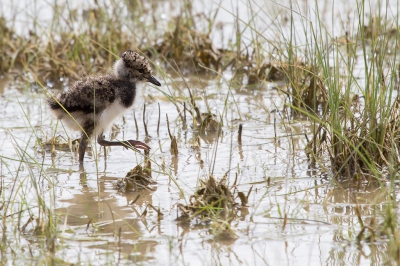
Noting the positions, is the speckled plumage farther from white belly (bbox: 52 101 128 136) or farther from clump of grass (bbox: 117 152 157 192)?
clump of grass (bbox: 117 152 157 192)

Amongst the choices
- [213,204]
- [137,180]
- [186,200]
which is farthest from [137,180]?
[213,204]

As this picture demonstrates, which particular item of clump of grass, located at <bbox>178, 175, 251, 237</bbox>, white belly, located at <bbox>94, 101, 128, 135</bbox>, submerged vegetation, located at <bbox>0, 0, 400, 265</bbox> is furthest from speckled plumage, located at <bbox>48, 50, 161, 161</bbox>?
clump of grass, located at <bbox>178, 175, 251, 237</bbox>

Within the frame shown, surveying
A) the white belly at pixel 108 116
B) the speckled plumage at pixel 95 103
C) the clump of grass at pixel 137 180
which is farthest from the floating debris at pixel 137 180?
the white belly at pixel 108 116

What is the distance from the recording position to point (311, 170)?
4.74 m

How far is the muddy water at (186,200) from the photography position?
3486mm

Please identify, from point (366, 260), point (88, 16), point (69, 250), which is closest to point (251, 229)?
point (366, 260)

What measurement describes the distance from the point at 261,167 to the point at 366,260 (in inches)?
64.2

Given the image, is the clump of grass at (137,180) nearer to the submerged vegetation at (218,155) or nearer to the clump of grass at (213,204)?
the submerged vegetation at (218,155)

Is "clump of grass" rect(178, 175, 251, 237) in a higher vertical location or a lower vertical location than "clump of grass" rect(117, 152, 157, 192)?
lower

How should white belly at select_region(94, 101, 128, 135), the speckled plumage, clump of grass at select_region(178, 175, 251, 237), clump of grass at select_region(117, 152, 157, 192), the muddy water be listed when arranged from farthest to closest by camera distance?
white belly at select_region(94, 101, 128, 135)
the speckled plumage
clump of grass at select_region(117, 152, 157, 192)
clump of grass at select_region(178, 175, 251, 237)
the muddy water

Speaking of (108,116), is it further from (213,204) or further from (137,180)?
(213,204)

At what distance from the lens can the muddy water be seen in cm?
349

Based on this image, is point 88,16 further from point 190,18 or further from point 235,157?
point 235,157

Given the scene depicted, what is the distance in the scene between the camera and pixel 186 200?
4.24m
